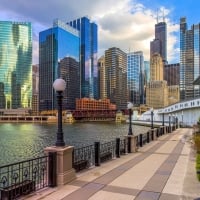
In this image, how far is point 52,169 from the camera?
30.0 ft

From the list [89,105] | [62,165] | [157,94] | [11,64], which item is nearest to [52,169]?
[62,165]

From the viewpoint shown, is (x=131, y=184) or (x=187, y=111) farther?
(x=187, y=111)

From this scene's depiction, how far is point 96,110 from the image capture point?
184 metres

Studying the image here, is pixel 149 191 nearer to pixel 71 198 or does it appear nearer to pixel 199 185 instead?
pixel 199 185

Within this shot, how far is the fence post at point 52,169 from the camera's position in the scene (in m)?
9.02

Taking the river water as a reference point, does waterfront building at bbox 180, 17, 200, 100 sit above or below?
above

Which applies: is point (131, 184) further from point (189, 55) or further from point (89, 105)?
point (89, 105)

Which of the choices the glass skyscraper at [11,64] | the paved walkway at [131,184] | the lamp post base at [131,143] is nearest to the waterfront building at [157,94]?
the glass skyscraper at [11,64]

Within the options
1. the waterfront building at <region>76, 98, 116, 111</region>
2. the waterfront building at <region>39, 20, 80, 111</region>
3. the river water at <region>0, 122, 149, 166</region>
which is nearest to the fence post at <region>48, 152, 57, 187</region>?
the river water at <region>0, 122, 149, 166</region>

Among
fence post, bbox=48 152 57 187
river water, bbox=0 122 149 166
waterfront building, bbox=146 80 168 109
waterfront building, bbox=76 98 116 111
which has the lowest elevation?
river water, bbox=0 122 149 166

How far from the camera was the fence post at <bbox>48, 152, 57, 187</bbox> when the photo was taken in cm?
902

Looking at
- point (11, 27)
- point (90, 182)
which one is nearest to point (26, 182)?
point (90, 182)

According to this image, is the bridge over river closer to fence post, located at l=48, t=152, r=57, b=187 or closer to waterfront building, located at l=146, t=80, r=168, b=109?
fence post, located at l=48, t=152, r=57, b=187

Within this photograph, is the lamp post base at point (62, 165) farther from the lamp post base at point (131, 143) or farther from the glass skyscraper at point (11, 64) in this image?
the glass skyscraper at point (11, 64)
